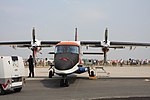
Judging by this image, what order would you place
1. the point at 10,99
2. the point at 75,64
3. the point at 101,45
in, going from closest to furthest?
the point at 10,99 → the point at 75,64 → the point at 101,45

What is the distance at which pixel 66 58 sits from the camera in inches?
745

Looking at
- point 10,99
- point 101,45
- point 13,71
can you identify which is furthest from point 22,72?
point 101,45

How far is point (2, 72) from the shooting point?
13.5m

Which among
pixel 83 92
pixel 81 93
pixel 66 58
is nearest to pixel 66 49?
pixel 66 58

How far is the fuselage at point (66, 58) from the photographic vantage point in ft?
58.5

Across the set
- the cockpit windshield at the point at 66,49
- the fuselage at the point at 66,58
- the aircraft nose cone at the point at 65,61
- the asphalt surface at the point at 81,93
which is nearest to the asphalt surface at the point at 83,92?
the asphalt surface at the point at 81,93

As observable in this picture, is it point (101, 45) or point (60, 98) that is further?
point (101, 45)

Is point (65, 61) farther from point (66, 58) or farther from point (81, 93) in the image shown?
point (81, 93)

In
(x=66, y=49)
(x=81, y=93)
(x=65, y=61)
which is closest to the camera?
(x=81, y=93)

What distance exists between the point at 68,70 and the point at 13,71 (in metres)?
4.71

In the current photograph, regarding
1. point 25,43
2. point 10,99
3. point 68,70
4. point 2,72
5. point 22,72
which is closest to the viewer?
point 10,99

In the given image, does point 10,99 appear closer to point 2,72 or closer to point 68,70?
point 2,72

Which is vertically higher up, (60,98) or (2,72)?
(2,72)

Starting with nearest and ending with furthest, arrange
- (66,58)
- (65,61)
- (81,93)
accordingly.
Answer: (81,93) < (65,61) < (66,58)
